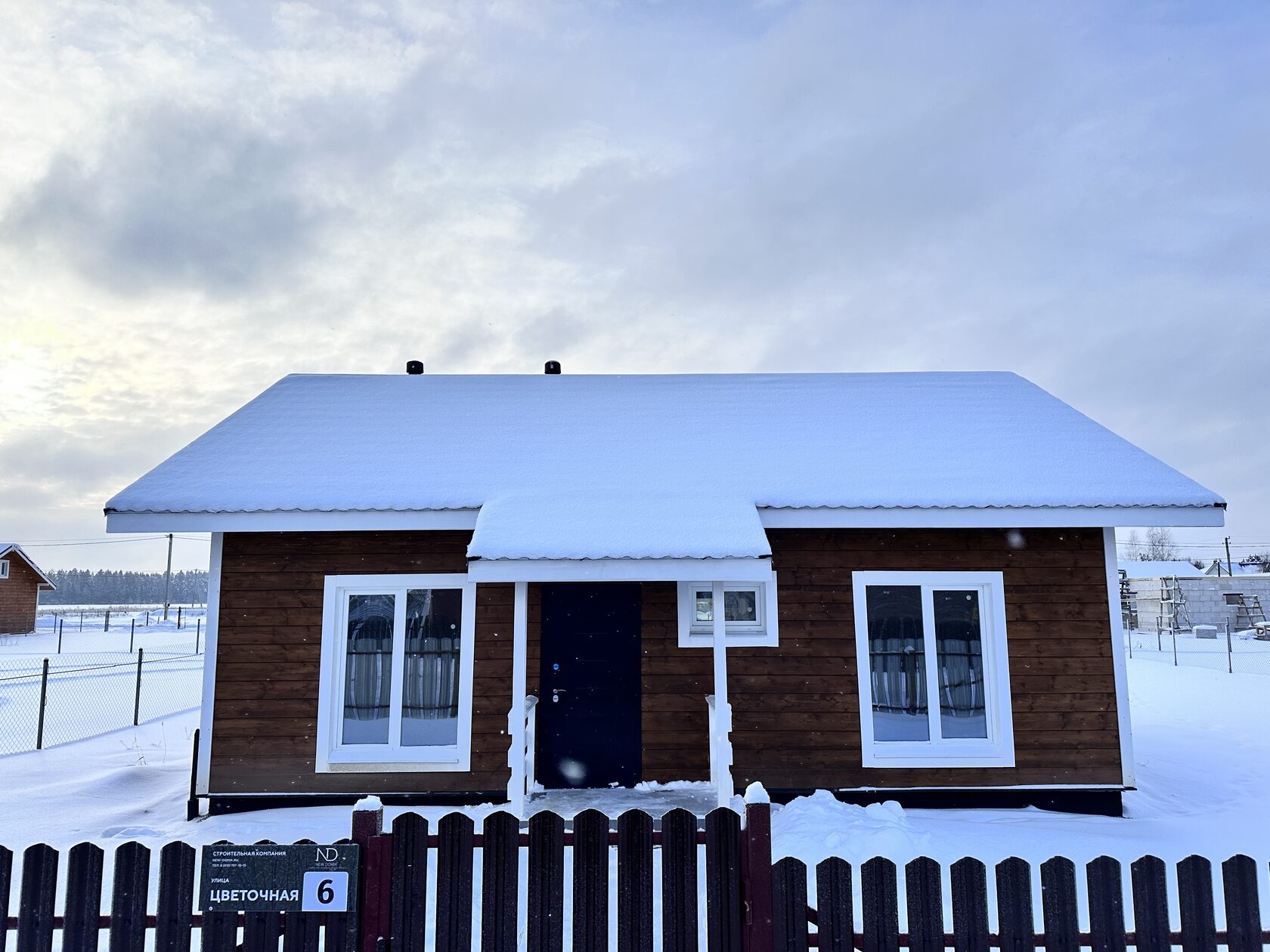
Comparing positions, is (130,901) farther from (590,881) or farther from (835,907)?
(835,907)

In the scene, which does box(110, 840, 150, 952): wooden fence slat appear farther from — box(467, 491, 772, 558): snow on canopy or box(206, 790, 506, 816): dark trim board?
box(206, 790, 506, 816): dark trim board

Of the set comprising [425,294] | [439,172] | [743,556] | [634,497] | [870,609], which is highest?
[439,172]

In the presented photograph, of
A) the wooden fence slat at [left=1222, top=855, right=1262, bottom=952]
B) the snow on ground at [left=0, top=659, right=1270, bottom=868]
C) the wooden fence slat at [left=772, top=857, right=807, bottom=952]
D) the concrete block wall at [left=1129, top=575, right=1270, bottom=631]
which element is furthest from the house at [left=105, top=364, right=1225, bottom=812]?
the concrete block wall at [left=1129, top=575, right=1270, bottom=631]

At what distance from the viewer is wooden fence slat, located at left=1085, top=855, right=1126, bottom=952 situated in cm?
321

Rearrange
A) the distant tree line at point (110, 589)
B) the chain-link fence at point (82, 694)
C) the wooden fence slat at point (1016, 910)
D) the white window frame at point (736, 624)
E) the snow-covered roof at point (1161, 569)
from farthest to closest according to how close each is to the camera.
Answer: the distant tree line at point (110, 589) < the snow-covered roof at point (1161, 569) < the chain-link fence at point (82, 694) < the white window frame at point (736, 624) < the wooden fence slat at point (1016, 910)

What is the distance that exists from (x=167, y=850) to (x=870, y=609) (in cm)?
667

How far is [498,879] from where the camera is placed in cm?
331

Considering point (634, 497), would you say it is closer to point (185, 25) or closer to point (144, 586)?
point (185, 25)

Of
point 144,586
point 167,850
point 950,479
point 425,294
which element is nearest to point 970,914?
point 167,850

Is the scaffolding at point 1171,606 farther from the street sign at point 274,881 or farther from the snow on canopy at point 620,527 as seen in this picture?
the street sign at point 274,881

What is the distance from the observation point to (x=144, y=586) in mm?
137375

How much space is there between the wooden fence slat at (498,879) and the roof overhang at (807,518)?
14.5 ft

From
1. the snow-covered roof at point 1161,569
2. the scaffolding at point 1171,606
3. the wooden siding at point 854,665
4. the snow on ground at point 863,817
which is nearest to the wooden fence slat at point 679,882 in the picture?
the snow on ground at point 863,817

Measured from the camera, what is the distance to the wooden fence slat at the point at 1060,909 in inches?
127
